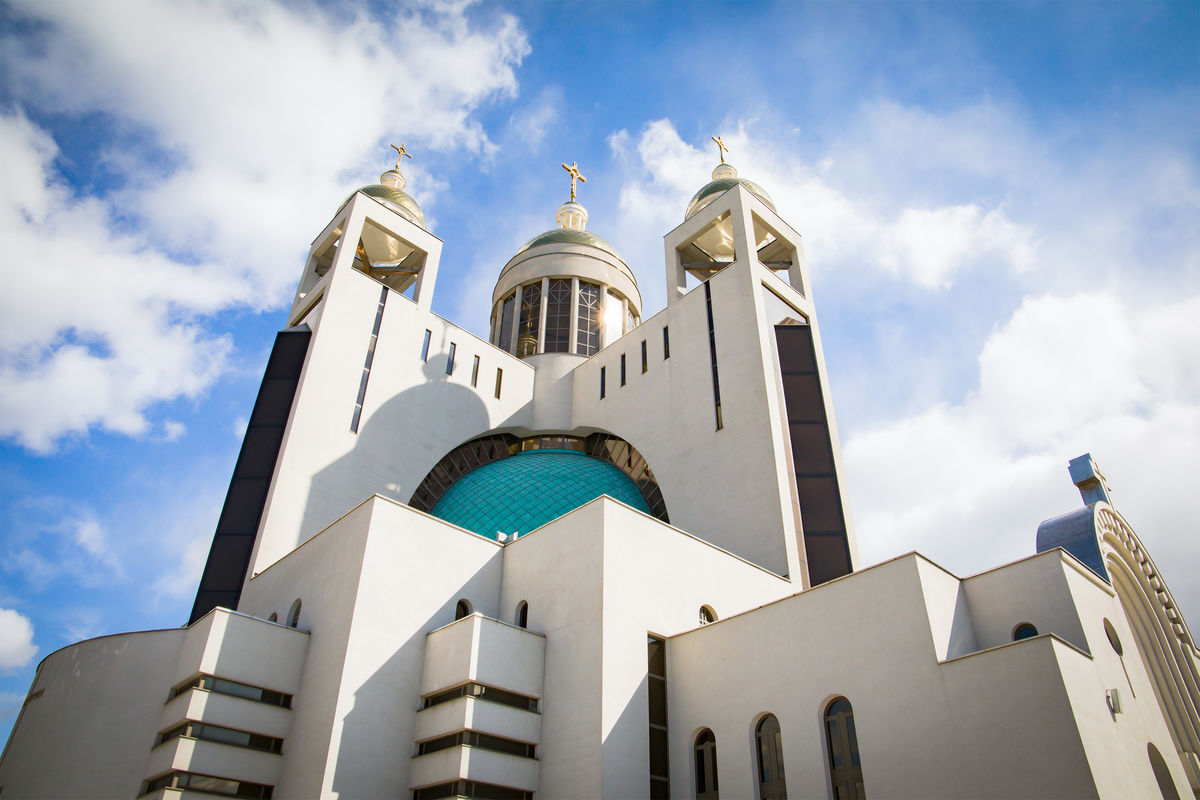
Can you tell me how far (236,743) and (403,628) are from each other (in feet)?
10.4

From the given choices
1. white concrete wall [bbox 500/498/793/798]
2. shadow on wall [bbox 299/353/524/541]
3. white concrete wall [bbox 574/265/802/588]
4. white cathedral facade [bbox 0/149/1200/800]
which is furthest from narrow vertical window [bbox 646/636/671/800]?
shadow on wall [bbox 299/353/524/541]

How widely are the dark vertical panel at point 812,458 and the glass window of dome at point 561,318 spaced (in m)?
9.76

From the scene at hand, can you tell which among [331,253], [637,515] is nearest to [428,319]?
[331,253]

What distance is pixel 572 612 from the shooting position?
1420 centimetres

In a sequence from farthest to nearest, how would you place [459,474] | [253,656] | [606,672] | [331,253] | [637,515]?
[331,253]
[459,474]
[637,515]
[253,656]
[606,672]

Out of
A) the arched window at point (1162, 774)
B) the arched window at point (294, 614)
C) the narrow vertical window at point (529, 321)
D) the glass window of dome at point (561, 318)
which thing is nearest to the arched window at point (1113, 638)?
the arched window at point (1162, 774)

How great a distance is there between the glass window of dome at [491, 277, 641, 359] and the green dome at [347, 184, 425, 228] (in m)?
5.44

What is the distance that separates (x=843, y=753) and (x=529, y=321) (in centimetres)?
2214

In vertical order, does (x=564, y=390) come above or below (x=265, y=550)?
above

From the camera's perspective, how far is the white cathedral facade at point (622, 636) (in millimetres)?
11234

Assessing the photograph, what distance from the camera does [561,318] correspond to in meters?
30.6

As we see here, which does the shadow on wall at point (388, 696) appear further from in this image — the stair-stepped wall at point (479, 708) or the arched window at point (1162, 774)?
the arched window at point (1162, 774)

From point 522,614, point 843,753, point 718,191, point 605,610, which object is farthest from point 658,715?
point 718,191

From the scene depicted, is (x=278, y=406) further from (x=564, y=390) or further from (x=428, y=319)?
(x=564, y=390)
